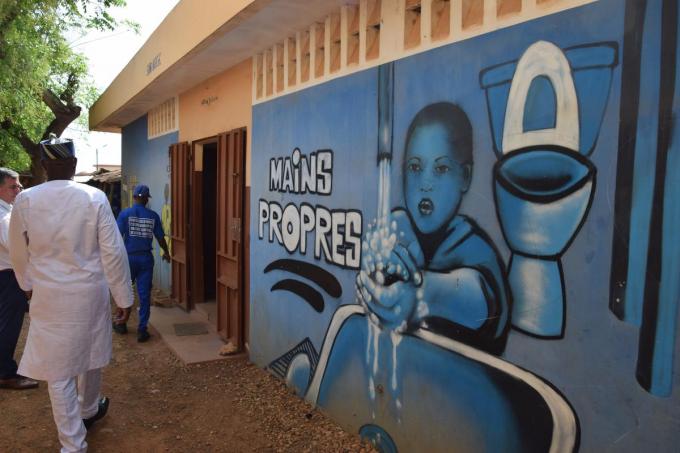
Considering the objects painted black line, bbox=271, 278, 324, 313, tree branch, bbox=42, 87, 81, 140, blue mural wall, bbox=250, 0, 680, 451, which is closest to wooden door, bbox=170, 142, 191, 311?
painted black line, bbox=271, 278, 324, 313

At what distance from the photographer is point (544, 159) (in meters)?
2.24

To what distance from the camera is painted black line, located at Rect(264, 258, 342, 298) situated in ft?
12.6

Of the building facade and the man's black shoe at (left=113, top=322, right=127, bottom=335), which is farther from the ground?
the building facade

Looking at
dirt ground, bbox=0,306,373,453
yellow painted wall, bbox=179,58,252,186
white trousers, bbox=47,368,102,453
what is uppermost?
yellow painted wall, bbox=179,58,252,186

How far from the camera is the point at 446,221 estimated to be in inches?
110

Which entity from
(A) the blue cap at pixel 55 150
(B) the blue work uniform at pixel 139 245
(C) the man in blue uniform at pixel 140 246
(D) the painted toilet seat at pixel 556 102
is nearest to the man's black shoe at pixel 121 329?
(C) the man in blue uniform at pixel 140 246

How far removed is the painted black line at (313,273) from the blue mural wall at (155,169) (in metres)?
4.38

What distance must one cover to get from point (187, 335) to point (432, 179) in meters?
4.49

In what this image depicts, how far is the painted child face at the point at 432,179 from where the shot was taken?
274cm

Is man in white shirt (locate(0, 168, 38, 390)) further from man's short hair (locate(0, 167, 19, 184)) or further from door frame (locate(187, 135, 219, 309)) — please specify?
door frame (locate(187, 135, 219, 309))

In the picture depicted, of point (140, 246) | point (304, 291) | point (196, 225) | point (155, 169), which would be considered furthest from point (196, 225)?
point (304, 291)

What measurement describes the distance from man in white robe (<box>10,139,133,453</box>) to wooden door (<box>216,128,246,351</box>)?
86.9 inches

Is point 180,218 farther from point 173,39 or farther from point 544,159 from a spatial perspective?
point 544,159

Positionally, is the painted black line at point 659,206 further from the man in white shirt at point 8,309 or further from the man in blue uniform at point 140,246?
the man in blue uniform at point 140,246
